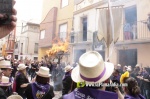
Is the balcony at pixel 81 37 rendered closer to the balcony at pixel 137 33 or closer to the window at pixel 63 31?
the window at pixel 63 31

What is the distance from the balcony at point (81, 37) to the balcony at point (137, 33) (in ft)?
12.5

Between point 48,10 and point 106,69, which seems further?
point 48,10

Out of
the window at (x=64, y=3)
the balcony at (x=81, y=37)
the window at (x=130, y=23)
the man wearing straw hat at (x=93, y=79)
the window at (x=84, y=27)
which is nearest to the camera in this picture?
the man wearing straw hat at (x=93, y=79)

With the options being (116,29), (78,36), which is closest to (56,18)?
(78,36)

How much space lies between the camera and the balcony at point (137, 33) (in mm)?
13305

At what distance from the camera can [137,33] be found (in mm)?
13914

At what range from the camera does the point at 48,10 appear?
87.0 feet

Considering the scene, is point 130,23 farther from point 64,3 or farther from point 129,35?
point 64,3

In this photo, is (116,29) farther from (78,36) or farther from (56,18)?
(56,18)

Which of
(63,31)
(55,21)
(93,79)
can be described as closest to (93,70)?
(93,79)

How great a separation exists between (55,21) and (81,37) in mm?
6311

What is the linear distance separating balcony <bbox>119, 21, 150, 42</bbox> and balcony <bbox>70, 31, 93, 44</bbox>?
382cm

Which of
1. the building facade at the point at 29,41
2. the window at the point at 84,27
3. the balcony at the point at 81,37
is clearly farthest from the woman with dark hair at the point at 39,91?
the building facade at the point at 29,41

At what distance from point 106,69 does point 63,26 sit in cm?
2140
